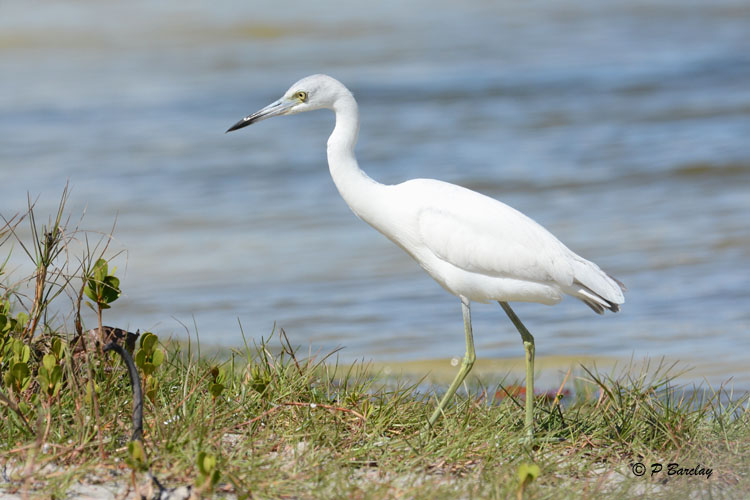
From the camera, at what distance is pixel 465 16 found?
24578 mm

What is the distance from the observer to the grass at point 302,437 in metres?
3.20

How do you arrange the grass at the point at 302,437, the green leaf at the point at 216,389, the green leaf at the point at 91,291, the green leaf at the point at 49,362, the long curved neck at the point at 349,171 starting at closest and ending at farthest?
1. the grass at the point at 302,437
2. the green leaf at the point at 49,362
3. the green leaf at the point at 216,389
4. the green leaf at the point at 91,291
5. the long curved neck at the point at 349,171

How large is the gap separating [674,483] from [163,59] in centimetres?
1942

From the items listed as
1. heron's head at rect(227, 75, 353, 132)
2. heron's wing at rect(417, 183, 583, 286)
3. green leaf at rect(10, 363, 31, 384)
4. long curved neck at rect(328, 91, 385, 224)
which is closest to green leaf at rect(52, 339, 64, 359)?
green leaf at rect(10, 363, 31, 384)

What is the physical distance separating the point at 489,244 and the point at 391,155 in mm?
8283

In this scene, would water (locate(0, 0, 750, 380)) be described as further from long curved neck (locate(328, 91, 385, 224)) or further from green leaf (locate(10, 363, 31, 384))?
green leaf (locate(10, 363, 31, 384))

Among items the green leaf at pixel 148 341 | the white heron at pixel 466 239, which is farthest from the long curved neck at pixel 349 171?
the green leaf at pixel 148 341

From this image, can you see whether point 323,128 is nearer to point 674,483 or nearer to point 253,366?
point 253,366

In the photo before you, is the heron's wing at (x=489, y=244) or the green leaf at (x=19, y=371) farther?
the heron's wing at (x=489, y=244)

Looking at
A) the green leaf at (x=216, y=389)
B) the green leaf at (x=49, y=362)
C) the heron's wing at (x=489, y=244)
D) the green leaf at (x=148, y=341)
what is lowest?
the green leaf at (x=216, y=389)

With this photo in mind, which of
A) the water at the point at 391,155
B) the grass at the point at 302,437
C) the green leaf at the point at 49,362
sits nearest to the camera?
the grass at the point at 302,437

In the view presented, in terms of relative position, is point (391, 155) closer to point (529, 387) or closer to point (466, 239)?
point (466, 239)

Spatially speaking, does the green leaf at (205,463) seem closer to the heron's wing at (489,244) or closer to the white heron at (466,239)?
the white heron at (466,239)

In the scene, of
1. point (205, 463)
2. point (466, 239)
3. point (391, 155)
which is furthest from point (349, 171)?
point (391, 155)
